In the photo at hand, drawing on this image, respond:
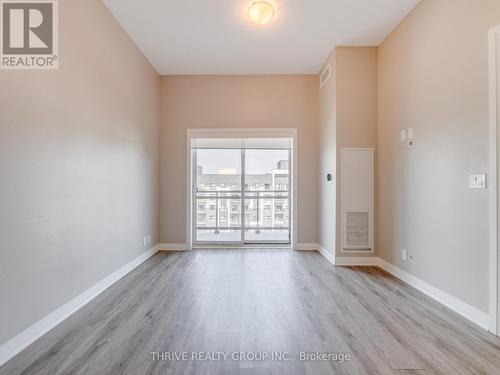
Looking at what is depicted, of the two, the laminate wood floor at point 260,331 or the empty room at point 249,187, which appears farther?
the empty room at point 249,187

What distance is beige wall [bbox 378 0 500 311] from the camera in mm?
2160

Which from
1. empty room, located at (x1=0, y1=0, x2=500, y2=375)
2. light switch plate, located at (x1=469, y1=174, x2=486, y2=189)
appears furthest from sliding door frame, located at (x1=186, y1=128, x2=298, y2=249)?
light switch plate, located at (x1=469, y1=174, x2=486, y2=189)

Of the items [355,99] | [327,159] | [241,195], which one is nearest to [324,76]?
[355,99]

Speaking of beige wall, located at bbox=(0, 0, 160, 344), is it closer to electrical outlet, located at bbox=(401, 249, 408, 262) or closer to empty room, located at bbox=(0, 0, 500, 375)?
empty room, located at bbox=(0, 0, 500, 375)

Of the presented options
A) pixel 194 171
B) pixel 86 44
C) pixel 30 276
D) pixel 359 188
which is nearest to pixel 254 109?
pixel 194 171

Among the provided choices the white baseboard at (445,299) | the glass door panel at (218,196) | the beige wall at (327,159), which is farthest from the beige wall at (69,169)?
the white baseboard at (445,299)

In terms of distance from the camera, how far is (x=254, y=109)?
4738 mm

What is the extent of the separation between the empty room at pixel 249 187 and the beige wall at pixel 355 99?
21mm

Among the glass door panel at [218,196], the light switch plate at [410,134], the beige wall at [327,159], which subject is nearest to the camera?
the light switch plate at [410,134]

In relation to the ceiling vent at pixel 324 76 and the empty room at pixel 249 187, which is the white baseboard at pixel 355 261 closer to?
the empty room at pixel 249 187

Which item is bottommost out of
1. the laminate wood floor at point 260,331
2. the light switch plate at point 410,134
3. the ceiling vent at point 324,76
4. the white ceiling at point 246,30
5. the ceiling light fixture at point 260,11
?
the laminate wood floor at point 260,331

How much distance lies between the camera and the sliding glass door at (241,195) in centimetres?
502

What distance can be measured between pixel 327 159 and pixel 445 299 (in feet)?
7.84

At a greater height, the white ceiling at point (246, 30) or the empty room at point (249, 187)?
the white ceiling at point (246, 30)
